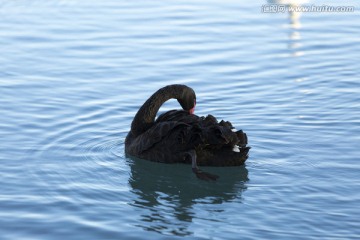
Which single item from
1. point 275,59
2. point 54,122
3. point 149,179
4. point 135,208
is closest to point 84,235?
point 135,208

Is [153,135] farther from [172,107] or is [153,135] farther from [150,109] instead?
[172,107]

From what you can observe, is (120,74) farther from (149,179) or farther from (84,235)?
(84,235)

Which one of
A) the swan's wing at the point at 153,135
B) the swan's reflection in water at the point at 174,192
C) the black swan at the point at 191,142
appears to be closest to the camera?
the swan's reflection in water at the point at 174,192

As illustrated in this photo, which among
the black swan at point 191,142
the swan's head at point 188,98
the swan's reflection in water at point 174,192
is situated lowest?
the swan's reflection in water at point 174,192

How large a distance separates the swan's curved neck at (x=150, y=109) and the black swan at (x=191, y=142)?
107 millimetres

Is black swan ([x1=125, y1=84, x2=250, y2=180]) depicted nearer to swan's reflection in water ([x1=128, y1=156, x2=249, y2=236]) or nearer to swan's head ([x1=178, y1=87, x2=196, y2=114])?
swan's reflection in water ([x1=128, y1=156, x2=249, y2=236])

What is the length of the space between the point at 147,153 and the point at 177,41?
5.28 m

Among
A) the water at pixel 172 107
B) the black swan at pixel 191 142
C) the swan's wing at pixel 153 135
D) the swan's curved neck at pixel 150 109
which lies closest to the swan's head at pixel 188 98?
the swan's curved neck at pixel 150 109

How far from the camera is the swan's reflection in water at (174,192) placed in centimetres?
727

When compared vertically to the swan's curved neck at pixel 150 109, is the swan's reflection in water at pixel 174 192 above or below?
below

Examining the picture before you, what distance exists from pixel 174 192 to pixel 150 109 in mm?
1568

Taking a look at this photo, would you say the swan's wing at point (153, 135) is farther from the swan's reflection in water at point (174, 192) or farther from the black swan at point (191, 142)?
the swan's reflection in water at point (174, 192)

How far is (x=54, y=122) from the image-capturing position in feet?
33.5

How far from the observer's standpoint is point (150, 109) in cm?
940
